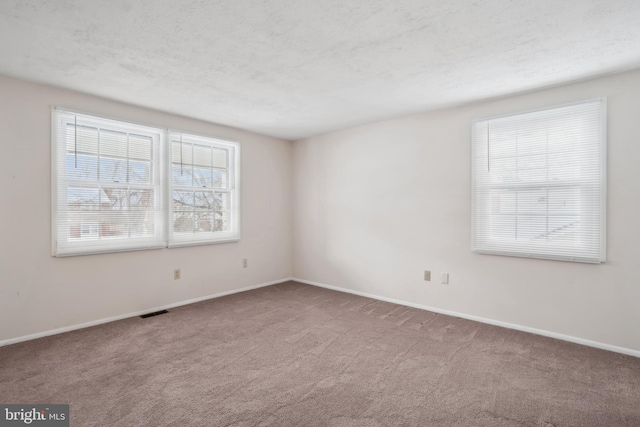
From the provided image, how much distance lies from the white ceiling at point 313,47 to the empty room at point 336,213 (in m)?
0.02

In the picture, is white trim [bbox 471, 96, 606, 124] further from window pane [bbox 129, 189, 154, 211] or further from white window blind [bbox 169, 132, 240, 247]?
window pane [bbox 129, 189, 154, 211]

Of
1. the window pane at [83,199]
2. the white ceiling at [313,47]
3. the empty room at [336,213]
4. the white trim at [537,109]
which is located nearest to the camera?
the white ceiling at [313,47]

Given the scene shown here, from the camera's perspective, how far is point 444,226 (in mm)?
3801

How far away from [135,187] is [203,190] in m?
0.88

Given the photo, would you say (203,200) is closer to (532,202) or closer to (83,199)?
(83,199)

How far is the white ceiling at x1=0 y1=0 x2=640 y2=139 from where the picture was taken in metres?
1.91

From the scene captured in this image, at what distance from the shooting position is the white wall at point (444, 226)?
9.11ft

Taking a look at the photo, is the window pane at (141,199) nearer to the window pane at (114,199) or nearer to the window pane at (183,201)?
the window pane at (114,199)

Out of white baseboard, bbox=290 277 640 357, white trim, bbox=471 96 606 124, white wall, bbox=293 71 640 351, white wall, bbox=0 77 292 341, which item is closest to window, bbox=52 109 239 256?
white wall, bbox=0 77 292 341

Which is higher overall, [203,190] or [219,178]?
[219,178]

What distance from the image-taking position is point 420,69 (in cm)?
273

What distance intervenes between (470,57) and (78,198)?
3.95 m

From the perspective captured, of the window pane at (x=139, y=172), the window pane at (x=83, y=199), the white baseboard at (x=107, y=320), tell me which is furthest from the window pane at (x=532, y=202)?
the window pane at (x=83, y=199)

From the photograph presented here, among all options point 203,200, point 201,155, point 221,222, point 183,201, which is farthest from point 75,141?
point 221,222
